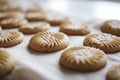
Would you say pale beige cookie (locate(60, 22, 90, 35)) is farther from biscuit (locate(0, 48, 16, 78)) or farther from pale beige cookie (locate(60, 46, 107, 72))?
biscuit (locate(0, 48, 16, 78))

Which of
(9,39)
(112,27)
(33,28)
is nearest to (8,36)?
(9,39)

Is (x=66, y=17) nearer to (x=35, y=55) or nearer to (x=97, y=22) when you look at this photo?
(x=97, y=22)

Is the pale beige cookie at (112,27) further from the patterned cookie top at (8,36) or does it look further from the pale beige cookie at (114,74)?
the patterned cookie top at (8,36)

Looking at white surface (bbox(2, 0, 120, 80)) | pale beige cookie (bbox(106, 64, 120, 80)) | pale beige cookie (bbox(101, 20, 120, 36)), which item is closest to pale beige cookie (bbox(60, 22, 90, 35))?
pale beige cookie (bbox(101, 20, 120, 36))

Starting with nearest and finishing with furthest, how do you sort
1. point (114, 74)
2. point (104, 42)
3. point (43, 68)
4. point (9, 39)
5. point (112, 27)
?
point (114, 74)
point (43, 68)
point (104, 42)
point (9, 39)
point (112, 27)

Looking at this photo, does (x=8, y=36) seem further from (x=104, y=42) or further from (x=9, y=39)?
(x=104, y=42)
